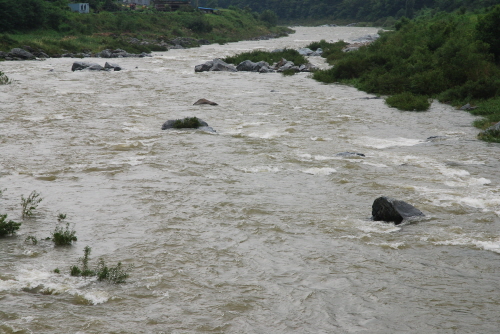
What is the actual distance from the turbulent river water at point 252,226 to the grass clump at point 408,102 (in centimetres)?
210

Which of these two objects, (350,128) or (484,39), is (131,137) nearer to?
(350,128)

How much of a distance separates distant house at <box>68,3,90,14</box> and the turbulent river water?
53.9m

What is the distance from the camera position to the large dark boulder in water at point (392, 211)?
7727 millimetres

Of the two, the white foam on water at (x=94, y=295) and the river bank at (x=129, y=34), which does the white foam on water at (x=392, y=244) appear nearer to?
the white foam on water at (x=94, y=295)

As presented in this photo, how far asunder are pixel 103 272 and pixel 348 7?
471 ft

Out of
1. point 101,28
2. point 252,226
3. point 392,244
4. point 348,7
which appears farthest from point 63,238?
point 348,7

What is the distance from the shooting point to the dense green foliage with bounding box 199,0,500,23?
11226cm

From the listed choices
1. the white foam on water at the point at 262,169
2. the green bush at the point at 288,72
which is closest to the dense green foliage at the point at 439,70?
the green bush at the point at 288,72

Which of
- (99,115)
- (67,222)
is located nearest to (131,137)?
(99,115)

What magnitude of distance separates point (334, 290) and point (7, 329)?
343 cm

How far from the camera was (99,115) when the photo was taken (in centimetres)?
1744

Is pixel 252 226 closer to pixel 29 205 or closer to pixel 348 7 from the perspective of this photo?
pixel 29 205

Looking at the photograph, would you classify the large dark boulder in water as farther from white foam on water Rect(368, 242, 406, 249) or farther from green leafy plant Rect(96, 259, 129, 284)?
green leafy plant Rect(96, 259, 129, 284)

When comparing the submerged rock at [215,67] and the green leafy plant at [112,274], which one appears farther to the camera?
the submerged rock at [215,67]
